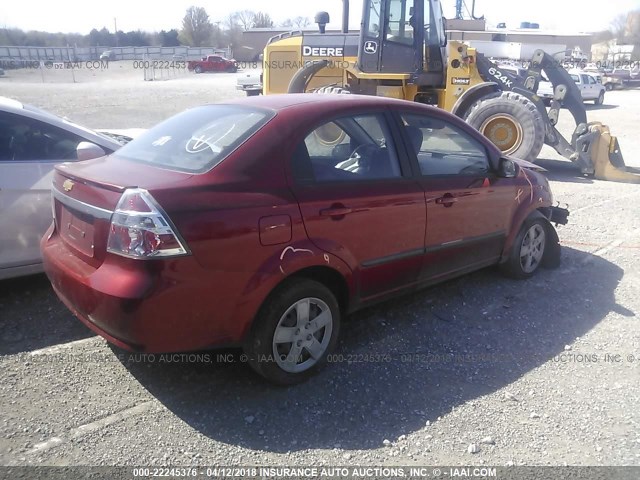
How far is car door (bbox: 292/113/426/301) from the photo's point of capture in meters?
3.21

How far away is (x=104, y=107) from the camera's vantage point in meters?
20.9

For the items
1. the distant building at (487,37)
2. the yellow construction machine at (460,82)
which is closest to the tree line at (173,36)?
the distant building at (487,37)

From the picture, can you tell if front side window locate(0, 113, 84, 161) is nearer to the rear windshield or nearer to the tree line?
the rear windshield

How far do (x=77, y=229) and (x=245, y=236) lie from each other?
1001 mm

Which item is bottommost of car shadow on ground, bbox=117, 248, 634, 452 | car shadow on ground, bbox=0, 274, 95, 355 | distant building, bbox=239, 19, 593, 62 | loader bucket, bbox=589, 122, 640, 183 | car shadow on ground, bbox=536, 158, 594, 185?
car shadow on ground, bbox=536, 158, 594, 185

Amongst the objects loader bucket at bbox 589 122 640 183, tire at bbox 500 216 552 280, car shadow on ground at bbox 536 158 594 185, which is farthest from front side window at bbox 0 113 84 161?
loader bucket at bbox 589 122 640 183

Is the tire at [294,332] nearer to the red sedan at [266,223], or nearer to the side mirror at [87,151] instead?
the red sedan at [266,223]

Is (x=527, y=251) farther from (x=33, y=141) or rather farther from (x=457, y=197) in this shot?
(x=33, y=141)

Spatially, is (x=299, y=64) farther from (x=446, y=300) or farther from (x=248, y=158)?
(x=248, y=158)

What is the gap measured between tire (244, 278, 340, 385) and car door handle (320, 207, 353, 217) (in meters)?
0.40

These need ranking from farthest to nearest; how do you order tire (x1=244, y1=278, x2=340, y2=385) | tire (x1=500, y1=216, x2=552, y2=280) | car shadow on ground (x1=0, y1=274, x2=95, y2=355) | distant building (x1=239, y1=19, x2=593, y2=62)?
distant building (x1=239, y1=19, x2=593, y2=62)
tire (x1=500, y1=216, x2=552, y2=280)
car shadow on ground (x1=0, y1=274, x2=95, y2=355)
tire (x1=244, y1=278, x2=340, y2=385)

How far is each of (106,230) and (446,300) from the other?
2.76 m

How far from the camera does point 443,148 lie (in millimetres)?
4234

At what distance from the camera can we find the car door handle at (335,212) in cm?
320
